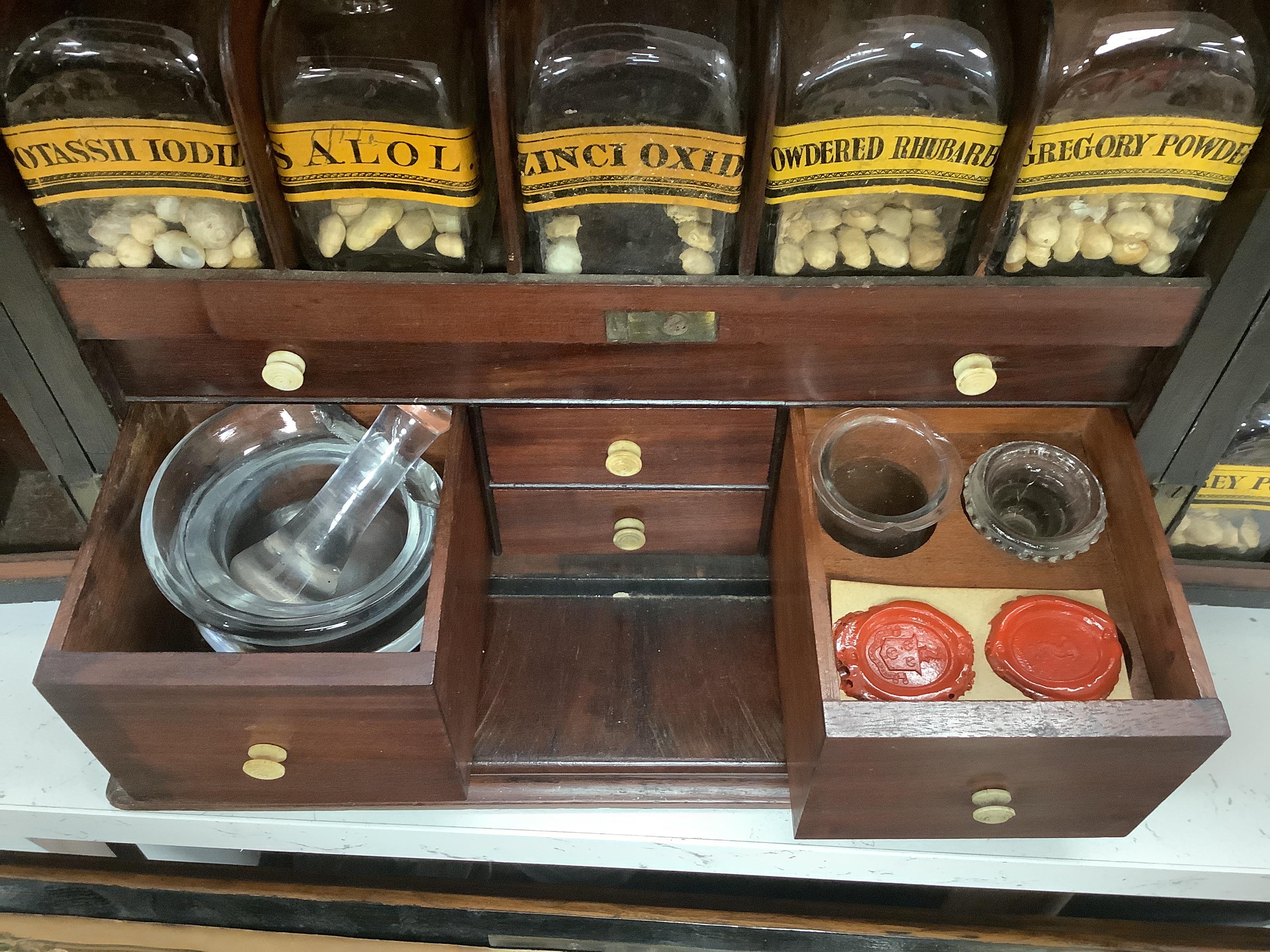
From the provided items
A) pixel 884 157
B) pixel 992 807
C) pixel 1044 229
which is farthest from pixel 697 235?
pixel 992 807

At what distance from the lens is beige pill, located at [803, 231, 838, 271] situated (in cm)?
66

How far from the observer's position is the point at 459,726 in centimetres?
76

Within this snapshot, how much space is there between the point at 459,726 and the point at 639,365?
0.31m

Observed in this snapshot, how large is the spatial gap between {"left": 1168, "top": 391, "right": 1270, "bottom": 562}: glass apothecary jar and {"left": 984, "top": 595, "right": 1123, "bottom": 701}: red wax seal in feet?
0.62

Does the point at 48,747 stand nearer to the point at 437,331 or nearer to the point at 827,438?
the point at 437,331

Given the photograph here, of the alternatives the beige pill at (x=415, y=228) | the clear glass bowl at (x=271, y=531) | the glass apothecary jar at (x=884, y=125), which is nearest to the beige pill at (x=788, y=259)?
the glass apothecary jar at (x=884, y=125)

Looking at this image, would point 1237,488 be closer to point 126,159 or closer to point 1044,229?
point 1044,229

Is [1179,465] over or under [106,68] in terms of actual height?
under

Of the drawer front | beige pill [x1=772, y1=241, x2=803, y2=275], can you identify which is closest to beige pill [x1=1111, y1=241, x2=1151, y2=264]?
beige pill [x1=772, y1=241, x2=803, y2=275]

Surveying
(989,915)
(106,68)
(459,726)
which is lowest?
(989,915)

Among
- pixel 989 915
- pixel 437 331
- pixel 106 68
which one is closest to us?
pixel 106 68

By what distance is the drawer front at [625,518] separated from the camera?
88 centimetres

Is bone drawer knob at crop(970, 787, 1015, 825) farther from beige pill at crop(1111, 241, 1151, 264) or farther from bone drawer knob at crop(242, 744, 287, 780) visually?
bone drawer knob at crop(242, 744, 287, 780)

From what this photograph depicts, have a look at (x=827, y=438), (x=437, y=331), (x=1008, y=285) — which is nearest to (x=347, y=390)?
(x=437, y=331)
